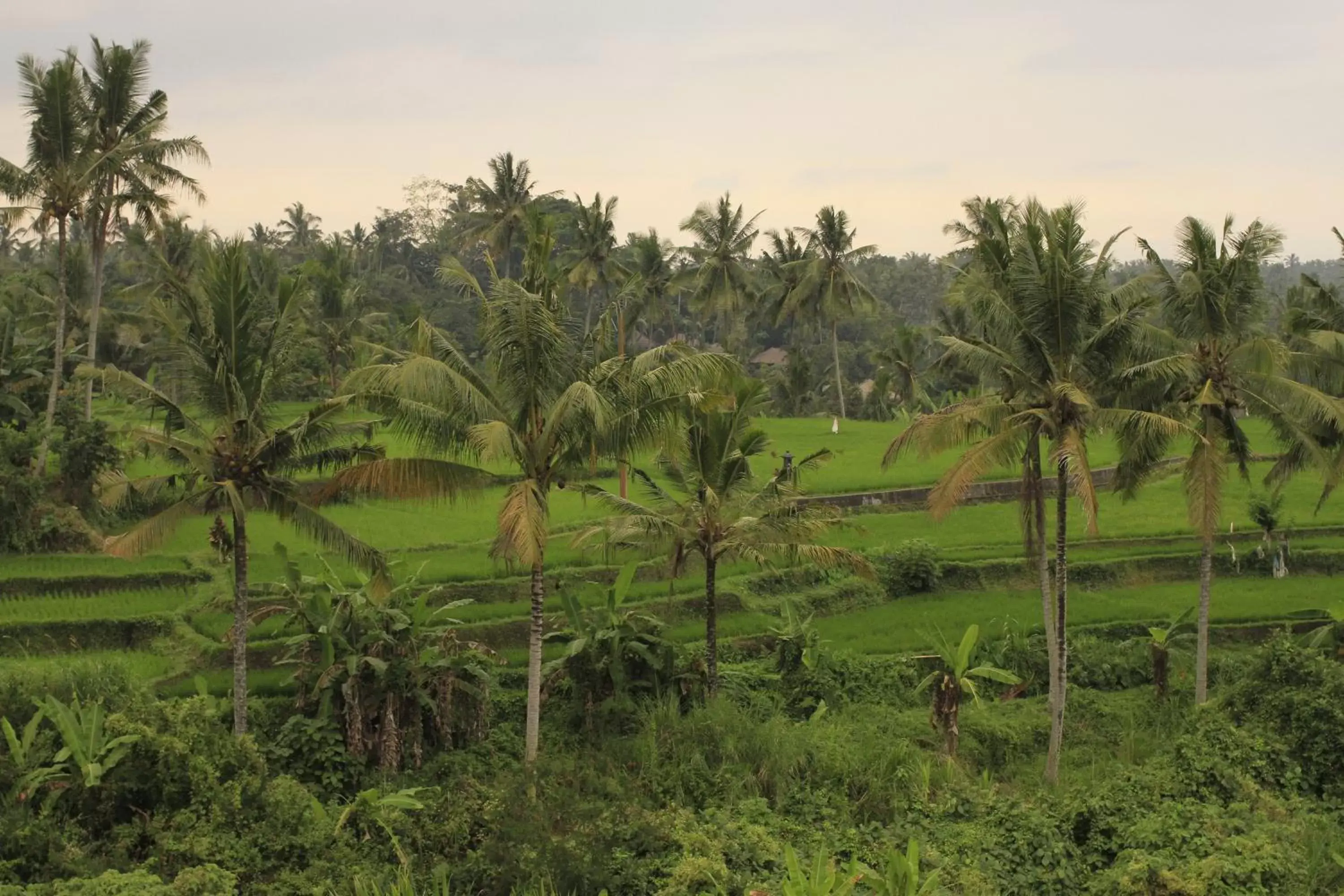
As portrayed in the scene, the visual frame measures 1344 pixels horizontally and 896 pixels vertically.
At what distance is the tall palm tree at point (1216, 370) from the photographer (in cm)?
1534

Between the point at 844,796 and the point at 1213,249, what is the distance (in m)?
9.14

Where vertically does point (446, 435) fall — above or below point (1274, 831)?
above

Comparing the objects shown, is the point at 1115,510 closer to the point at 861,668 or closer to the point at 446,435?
the point at 861,668

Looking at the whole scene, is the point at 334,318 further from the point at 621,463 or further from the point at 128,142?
the point at 621,463

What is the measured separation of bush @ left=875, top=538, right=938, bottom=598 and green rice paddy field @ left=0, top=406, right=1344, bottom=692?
0.35m

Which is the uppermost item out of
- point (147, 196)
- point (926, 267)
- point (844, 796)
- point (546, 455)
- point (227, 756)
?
point (926, 267)

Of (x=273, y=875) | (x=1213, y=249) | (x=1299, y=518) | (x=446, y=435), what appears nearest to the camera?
(x=273, y=875)

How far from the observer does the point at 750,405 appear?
1631cm

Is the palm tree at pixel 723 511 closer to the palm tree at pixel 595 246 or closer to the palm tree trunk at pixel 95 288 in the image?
the palm tree trunk at pixel 95 288

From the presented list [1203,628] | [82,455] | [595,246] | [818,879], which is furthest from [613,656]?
[595,246]

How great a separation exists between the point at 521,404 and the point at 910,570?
1053 centimetres

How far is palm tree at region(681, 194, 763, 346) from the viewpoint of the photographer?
127 feet

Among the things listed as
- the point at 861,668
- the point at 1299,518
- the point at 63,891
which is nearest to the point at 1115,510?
the point at 1299,518

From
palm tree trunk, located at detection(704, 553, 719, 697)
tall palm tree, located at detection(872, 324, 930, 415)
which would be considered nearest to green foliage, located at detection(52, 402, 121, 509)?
palm tree trunk, located at detection(704, 553, 719, 697)
